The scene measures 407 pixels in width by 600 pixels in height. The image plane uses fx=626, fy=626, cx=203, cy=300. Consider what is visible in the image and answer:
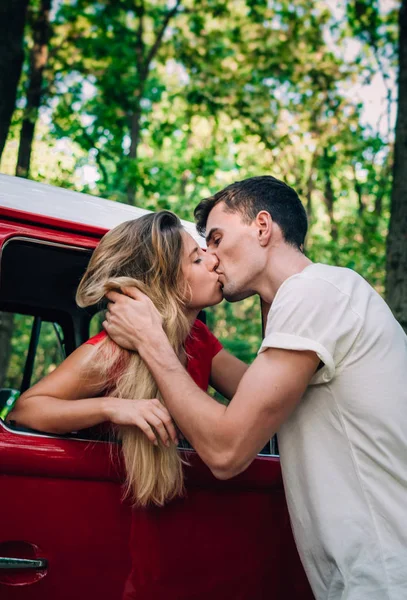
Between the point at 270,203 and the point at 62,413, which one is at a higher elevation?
the point at 270,203

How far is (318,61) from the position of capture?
41.2 feet

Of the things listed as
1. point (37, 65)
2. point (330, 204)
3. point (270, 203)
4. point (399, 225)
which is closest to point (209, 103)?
point (37, 65)

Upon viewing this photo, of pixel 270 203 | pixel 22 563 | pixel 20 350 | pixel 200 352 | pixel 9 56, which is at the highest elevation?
pixel 9 56

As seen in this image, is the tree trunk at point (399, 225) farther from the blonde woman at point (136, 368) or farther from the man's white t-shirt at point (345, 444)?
the man's white t-shirt at point (345, 444)

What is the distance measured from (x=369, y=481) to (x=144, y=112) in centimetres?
1064

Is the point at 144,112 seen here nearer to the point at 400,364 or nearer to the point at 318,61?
the point at 318,61

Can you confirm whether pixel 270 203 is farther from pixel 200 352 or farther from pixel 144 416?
pixel 144 416

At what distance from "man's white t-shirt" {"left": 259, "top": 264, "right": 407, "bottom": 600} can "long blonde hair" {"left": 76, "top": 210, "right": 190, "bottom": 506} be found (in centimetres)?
41

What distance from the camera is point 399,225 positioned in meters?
4.54

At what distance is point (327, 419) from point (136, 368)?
63cm

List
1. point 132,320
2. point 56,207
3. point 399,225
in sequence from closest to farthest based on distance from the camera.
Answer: point 132,320 → point 56,207 → point 399,225

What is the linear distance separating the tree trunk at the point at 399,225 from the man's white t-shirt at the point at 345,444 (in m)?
2.56

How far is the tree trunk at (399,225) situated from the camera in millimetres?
4406

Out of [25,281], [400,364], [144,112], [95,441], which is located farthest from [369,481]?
[144,112]
